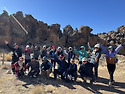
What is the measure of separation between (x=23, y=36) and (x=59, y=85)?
24121mm

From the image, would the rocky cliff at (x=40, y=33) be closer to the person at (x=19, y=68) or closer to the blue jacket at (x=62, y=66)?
the person at (x=19, y=68)

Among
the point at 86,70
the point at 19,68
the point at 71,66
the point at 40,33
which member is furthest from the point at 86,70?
the point at 40,33

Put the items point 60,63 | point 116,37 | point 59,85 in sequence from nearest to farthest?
point 59,85 → point 60,63 → point 116,37

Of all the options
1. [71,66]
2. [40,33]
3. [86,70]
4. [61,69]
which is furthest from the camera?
[40,33]

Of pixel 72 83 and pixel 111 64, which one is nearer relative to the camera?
pixel 111 64

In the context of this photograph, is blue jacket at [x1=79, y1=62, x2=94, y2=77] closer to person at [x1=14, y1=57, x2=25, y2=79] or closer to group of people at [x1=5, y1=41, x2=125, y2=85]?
group of people at [x1=5, y1=41, x2=125, y2=85]

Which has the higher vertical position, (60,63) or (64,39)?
(64,39)

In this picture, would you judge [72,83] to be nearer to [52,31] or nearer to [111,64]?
[111,64]

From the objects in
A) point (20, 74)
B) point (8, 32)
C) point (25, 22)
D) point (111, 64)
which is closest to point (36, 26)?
point (25, 22)

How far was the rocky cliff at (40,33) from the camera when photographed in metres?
26.0

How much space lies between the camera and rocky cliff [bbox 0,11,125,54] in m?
26.0

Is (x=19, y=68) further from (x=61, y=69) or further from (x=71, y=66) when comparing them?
(x=71, y=66)

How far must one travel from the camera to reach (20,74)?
6328 millimetres

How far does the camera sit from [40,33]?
93.0 feet
